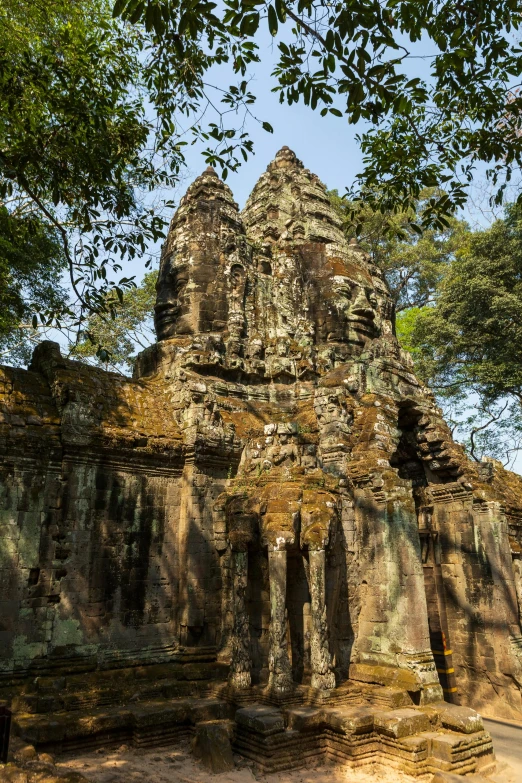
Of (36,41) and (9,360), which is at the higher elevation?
(36,41)

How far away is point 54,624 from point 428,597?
8.25 meters

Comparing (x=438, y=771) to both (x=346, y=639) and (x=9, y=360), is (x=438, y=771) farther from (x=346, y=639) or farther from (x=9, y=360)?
(x=9, y=360)

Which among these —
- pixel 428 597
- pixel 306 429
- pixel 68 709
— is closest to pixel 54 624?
pixel 68 709

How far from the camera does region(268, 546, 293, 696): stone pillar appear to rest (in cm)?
A: 880

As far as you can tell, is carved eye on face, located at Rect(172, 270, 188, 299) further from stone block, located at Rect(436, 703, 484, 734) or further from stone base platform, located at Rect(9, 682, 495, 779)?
stone block, located at Rect(436, 703, 484, 734)

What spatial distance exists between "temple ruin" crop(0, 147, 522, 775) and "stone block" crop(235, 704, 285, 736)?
3 centimetres

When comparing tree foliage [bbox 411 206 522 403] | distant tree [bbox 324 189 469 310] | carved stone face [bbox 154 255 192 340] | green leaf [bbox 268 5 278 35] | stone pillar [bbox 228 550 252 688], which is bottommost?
stone pillar [bbox 228 550 252 688]

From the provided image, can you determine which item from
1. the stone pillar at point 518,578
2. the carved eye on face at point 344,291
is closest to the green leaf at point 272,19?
the carved eye on face at point 344,291

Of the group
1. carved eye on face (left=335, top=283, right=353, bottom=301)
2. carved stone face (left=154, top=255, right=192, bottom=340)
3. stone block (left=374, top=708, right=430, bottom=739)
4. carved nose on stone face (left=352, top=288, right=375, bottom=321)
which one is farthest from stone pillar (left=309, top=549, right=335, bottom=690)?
carved eye on face (left=335, top=283, right=353, bottom=301)

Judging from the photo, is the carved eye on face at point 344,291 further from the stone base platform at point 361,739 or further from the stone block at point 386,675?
the stone base platform at point 361,739

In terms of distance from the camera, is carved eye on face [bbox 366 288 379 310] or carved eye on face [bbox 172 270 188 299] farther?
carved eye on face [bbox 366 288 379 310]

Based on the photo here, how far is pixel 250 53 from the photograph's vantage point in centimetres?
769

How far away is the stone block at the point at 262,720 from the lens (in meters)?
7.96

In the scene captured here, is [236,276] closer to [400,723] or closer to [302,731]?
[302,731]
